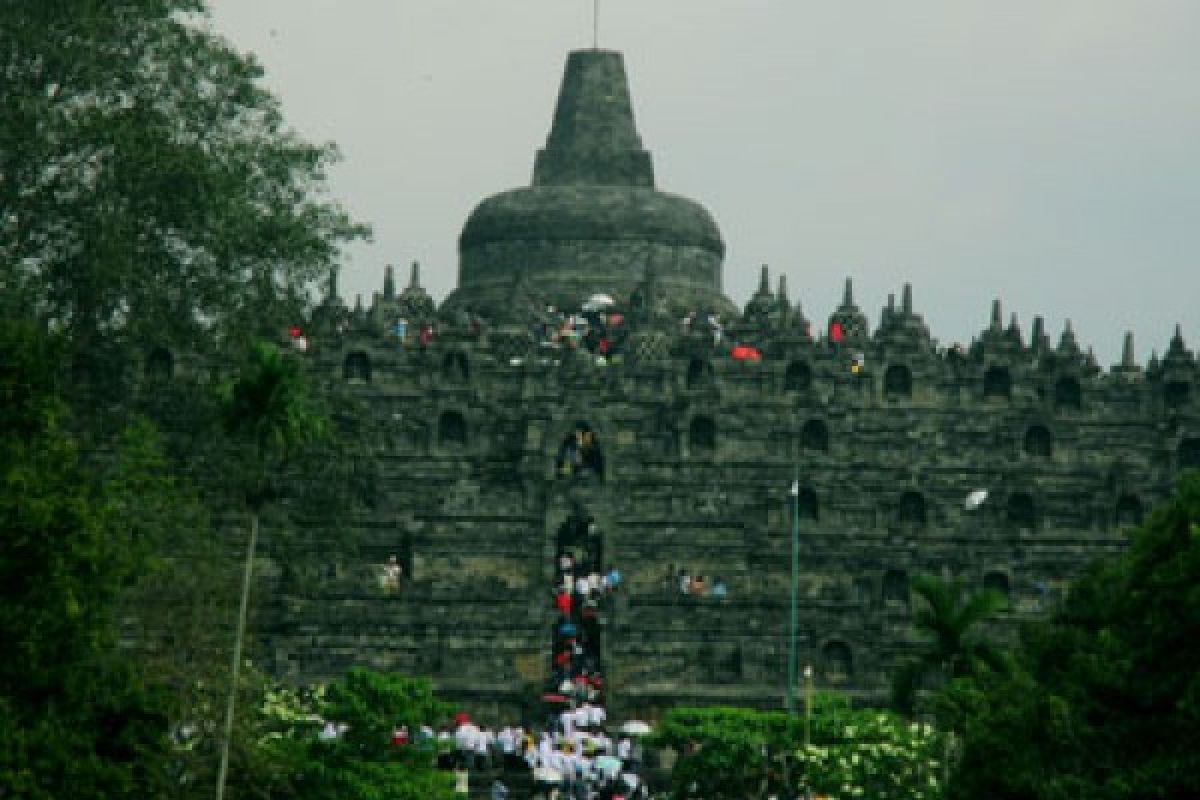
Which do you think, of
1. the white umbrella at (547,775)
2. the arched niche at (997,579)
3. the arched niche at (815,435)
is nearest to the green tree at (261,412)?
the white umbrella at (547,775)

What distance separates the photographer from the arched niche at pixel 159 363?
3546 inches

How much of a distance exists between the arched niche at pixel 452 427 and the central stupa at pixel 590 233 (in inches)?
432

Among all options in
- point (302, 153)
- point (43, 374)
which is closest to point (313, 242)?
point (302, 153)

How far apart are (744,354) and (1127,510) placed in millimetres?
11396

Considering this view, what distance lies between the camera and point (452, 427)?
9056 cm

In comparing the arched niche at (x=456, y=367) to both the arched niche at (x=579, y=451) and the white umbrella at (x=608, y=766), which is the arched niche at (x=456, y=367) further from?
the white umbrella at (x=608, y=766)

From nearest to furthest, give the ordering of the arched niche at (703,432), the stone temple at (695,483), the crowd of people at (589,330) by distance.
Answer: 1. the stone temple at (695,483)
2. the arched niche at (703,432)
3. the crowd of people at (589,330)

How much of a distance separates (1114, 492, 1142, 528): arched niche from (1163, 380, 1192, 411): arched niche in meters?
5.42

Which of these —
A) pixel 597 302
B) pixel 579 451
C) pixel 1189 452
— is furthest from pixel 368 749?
pixel 597 302

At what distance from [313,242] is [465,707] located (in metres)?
11.0

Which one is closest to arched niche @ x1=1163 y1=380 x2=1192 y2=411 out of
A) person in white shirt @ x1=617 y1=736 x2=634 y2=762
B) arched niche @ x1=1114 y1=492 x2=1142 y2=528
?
arched niche @ x1=1114 y1=492 x2=1142 y2=528

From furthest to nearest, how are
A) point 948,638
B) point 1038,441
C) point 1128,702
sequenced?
point 1038,441
point 948,638
point 1128,702

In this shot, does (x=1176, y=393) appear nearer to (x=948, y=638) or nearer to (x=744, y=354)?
(x=744, y=354)

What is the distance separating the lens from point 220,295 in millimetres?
74438
